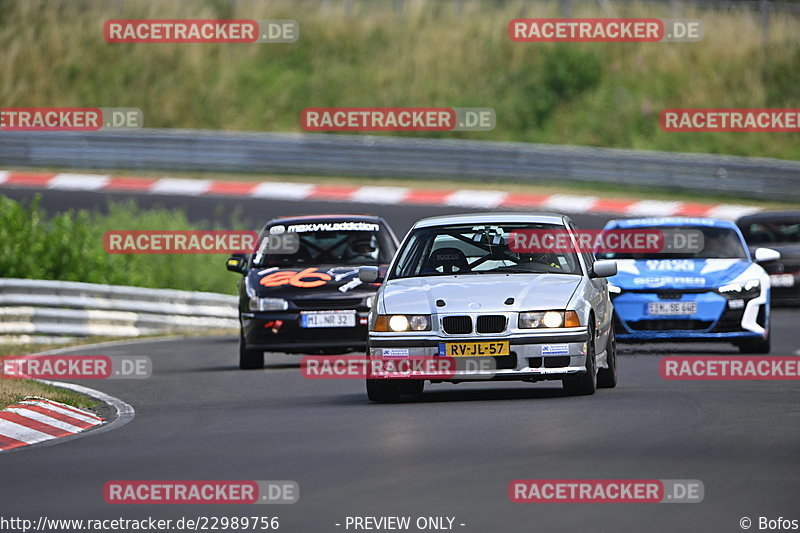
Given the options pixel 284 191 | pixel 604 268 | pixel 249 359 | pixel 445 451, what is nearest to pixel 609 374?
pixel 604 268

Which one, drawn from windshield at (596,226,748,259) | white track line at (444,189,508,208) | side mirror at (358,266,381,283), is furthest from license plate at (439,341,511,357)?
white track line at (444,189,508,208)

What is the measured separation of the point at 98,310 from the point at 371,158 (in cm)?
1329

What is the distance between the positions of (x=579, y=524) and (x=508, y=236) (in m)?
6.32

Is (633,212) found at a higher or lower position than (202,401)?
higher

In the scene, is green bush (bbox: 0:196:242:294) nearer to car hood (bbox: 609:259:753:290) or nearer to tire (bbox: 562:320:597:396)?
car hood (bbox: 609:259:753:290)

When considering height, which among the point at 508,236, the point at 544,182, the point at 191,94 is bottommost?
the point at 508,236

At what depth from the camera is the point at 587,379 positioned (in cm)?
1308

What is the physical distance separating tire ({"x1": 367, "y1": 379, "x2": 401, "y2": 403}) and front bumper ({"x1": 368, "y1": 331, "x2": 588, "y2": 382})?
1.24 ft

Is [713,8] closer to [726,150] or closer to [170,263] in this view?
[726,150]

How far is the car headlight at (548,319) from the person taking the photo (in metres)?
12.7

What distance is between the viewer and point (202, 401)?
1416 centimetres

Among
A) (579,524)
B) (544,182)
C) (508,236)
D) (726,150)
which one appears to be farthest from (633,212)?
(579,524)

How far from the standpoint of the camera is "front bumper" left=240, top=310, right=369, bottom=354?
17109 mm

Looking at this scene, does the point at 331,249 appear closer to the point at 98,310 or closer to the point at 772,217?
the point at 98,310
